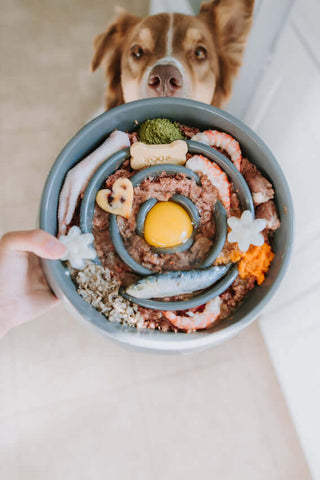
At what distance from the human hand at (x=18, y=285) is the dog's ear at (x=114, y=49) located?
65 cm

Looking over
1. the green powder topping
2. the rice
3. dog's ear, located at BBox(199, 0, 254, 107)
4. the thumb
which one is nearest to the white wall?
dog's ear, located at BBox(199, 0, 254, 107)

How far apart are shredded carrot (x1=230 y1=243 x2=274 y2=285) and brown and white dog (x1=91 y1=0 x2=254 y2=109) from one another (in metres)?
0.51

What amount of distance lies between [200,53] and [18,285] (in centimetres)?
88

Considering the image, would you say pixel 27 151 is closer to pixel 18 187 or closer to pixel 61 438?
pixel 18 187

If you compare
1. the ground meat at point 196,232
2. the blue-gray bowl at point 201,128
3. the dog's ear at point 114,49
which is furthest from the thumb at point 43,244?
the dog's ear at point 114,49

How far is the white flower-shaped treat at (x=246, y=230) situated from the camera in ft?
3.17

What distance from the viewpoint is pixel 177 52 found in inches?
49.1

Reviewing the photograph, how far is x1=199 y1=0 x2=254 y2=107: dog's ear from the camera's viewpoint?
1.33 meters

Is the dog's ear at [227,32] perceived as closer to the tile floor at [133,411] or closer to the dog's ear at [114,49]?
the dog's ear at [114,49]

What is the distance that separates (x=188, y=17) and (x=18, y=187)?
0.99 meters

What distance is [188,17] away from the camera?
130 centimetres

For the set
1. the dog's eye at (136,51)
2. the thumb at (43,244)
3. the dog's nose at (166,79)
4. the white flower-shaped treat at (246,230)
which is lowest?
the white flower-shaped treat at (246,230)

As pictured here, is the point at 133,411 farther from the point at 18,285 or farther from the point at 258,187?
the point at 258,187

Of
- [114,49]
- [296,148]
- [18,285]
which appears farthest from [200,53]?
[18,285]
